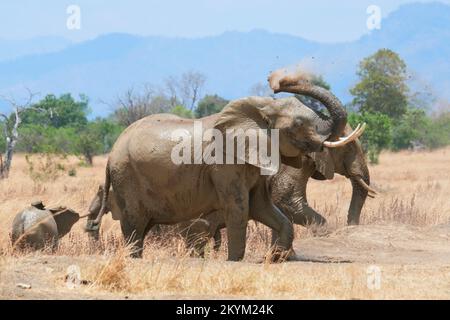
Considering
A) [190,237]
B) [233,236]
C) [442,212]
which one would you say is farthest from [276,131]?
[442,212]

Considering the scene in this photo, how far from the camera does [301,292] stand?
29.5ft

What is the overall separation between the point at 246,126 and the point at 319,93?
0.92 m

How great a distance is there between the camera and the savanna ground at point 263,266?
895 cm

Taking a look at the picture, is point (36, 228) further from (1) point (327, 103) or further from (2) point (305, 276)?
(2) point (305, 276)

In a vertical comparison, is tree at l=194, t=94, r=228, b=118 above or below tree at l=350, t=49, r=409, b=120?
below

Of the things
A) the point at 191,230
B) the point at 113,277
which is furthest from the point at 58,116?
the point at 113,277

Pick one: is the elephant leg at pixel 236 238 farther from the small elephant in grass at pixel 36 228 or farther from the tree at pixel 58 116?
the tree at pixel 58 116

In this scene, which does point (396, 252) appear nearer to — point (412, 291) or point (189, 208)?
point (189, 208)

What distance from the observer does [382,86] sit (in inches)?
2034

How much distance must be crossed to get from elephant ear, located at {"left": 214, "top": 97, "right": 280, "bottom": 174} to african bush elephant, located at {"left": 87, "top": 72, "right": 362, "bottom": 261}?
1cm

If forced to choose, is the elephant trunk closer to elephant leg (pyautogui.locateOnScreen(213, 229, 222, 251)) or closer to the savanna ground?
the savanna ground

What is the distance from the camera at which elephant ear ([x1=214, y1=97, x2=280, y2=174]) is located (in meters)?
11.8

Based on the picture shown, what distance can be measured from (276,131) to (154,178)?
1.42 meters

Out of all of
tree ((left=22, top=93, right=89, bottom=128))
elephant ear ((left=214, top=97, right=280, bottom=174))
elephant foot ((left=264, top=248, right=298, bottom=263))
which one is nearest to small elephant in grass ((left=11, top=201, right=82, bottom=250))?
elephant ear ((left=214, top=97, right=280, bottom=174))
